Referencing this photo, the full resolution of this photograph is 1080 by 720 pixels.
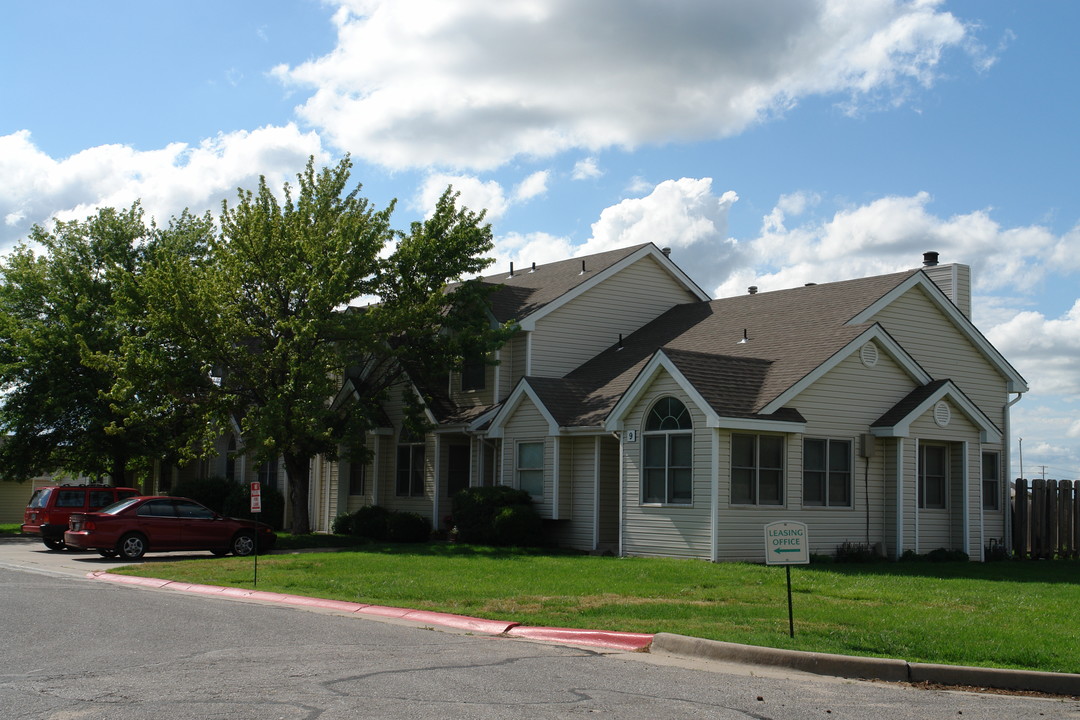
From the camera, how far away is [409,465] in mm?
30672

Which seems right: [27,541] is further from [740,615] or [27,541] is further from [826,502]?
[740,615]

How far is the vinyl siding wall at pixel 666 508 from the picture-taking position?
21.7 meters

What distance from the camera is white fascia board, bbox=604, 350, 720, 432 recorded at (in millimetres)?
21422

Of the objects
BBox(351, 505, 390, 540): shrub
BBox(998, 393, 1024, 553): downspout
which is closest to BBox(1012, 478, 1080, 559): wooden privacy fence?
BBox(998, 393, 1024, 553): downspout

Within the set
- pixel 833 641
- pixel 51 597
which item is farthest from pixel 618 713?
pixel 51 597

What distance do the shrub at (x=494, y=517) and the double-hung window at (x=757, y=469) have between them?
502 centimetres

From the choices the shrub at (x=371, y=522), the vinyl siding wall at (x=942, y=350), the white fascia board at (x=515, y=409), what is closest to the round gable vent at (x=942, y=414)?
the vinyl siding wall at (x=942, y=350)

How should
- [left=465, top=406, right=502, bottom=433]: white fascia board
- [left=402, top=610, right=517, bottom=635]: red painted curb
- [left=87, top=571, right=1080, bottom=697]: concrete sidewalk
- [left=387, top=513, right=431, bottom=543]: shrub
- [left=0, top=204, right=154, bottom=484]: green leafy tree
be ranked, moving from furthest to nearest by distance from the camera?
[left=0, top=204, right=154, bottom=484]: green leafy tree, [left=387, top=513, right=431, bottom=543]: shrub, [left=465, top=406, right=502, bottom=433]: white fascia board, [left=402, top=610, right=517, bottom=635]: red painted curb, [left=87, top=571, right=1080, bottom=697]: concrete sidewalk

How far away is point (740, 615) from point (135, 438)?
28.4m

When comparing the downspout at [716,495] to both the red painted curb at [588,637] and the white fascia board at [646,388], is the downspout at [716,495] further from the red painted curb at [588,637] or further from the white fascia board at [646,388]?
the red painted curb at [588,637]

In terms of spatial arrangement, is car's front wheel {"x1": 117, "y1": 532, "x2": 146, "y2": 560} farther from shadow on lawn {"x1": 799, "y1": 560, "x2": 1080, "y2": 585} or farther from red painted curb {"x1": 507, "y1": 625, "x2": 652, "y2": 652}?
shadow on lawn {"x1": 799, "y1": 560, "x2": 1080, "y2": 585}

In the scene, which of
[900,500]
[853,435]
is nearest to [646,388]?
[853,435]

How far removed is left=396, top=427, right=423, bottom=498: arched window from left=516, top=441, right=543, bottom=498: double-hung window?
4.14 metres

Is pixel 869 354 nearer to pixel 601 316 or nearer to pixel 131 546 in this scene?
pixel 601 316
